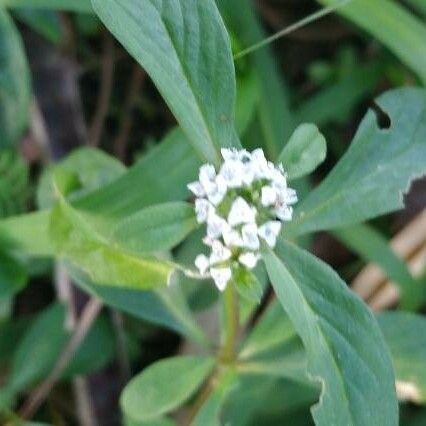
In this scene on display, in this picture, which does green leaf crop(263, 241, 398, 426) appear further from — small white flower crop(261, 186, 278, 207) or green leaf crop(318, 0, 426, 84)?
green leaf crop(318, 0, 426, 84)

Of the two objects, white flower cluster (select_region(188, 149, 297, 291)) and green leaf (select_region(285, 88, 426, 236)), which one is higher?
white flower cluster (select_region(188, 149, 297, 291))

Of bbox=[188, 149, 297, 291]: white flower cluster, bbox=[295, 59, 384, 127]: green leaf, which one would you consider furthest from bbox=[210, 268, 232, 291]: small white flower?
bbox=[295, 59, 384, 127]: green leaf

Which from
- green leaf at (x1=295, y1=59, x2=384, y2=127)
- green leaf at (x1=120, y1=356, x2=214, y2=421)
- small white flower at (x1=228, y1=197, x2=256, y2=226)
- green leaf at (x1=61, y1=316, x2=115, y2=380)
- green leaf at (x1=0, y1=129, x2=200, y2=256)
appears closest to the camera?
small white flower at (x1=228, y1=197, x2=256, y2=226)

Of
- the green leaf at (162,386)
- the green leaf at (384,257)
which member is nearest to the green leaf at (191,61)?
the green leaf at (162,386)

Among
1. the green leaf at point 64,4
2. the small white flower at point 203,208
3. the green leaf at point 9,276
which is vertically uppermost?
the green leaf at point 64,4

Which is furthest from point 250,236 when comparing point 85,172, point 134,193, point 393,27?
point 393,27

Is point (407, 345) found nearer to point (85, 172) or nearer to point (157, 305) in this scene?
point (157, 305)

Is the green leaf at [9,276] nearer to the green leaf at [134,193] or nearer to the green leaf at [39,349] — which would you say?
the green leaf at [134,193]
